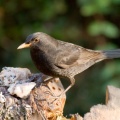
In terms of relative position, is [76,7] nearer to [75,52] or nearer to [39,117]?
[75,52]

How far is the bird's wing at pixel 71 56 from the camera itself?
5.20m

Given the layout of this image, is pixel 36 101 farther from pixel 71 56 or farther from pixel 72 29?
pixel 72 29

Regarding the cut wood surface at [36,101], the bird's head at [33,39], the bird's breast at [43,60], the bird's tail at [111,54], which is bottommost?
the cut wood surface at [36,101]

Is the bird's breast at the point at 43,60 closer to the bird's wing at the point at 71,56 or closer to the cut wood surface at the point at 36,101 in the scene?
the bird's wing at the point at 71,56

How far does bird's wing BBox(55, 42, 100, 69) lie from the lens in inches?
205

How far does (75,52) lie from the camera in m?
5.39

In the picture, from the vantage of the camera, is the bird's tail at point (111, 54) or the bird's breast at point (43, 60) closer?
the bird's breast at point (43, 60)

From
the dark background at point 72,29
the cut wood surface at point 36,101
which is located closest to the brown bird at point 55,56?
the cut wood surface at point 36,101

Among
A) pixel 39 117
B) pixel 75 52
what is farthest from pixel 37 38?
pixel 39 117

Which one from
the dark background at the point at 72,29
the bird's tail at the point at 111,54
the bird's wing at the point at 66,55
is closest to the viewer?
the bird's wing at the point at 66,55

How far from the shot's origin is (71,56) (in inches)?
212

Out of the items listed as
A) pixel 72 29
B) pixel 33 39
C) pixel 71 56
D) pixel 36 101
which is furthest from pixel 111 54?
pixel 72 29

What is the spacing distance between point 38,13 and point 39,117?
3.51m

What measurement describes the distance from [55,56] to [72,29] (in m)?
2.56
